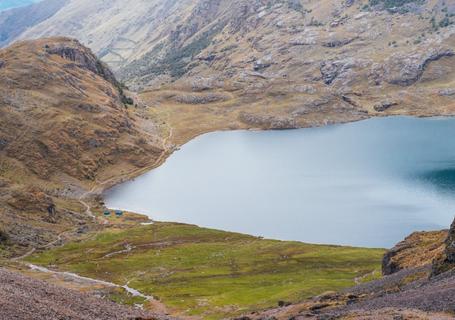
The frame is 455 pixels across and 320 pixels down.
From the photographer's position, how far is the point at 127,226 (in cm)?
16600

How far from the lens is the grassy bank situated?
89.6 meters

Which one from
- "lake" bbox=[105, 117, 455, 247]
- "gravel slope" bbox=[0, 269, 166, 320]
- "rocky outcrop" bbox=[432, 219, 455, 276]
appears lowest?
"gravel slope" bbox=[0, 269, 166, 320]

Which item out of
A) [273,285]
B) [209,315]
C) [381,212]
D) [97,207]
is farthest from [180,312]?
[97,207]

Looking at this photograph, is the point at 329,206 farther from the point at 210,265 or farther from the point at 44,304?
the point at 44,304

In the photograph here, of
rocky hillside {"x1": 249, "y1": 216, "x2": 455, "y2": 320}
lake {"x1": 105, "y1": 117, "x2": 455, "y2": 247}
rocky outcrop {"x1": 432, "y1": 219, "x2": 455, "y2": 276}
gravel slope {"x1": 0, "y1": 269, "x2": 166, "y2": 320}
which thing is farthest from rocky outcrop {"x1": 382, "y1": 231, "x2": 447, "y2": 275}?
lake {"x1": 105, "y1": 117, "x2": 455, "y2": 247}

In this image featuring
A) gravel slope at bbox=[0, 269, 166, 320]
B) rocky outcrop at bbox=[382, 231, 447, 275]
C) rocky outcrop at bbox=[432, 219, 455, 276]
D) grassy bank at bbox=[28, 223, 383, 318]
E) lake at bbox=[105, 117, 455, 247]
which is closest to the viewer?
gravel slope at bbox=[0, 269, 166, 320]

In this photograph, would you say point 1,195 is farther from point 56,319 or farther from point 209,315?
point 56,319

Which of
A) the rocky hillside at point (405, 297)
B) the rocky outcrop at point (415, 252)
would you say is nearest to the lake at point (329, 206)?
the rocky outcrop at point (415, 252)

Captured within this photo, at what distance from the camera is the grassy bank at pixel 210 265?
294 ft

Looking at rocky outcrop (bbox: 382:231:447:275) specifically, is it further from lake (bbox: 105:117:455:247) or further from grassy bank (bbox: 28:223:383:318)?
lake (bbox: 105:117:455:247)

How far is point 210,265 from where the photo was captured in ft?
395

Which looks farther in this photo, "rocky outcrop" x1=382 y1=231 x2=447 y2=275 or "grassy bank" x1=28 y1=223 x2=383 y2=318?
"grassy bank" x1=28 y1=223 x2=383 y2=318

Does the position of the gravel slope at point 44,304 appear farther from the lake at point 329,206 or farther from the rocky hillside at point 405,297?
the lake at point 329,206

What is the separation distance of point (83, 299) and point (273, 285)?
46.3 m
